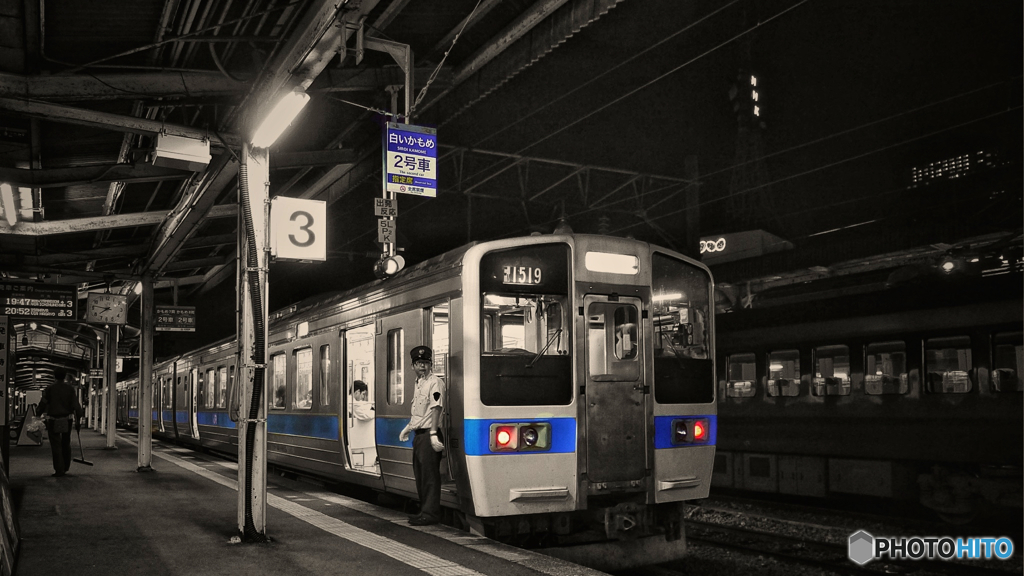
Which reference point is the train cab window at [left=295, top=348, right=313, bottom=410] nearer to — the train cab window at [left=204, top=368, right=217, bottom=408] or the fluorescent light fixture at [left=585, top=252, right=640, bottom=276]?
the fluorescent light fixture at [left=585, top=252, right=640, bottom=276]

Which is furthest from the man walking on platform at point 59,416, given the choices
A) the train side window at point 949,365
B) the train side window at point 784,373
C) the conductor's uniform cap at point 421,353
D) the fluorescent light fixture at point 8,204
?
the train side window at point 949,365

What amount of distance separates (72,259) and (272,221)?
10406 mm

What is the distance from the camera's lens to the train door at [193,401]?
18922 mm

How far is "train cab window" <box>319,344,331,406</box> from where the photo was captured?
9.71 metres

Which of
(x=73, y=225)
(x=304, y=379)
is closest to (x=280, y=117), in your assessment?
(x=304, y=379)

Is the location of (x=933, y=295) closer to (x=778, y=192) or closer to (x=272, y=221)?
(x=272, y=221)

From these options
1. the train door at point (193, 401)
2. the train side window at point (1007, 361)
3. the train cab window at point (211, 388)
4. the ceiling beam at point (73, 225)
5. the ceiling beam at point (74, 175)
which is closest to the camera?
the train side window at point (1007, 361)

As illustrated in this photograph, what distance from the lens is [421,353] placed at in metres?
6.97

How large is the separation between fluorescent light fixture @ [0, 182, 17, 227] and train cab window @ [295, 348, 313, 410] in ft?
13.8

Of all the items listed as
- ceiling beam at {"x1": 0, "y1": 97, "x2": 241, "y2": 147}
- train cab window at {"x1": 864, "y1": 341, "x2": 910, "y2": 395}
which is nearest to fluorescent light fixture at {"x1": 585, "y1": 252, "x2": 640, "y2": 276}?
ceiling beam at {"x1": 0, "y1": 97, "x2": 241, "y2": 147}

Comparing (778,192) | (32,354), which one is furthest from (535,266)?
(778,192)

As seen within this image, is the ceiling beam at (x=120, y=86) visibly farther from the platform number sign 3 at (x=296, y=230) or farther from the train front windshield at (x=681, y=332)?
the train front windshield at (x=681, y=332)

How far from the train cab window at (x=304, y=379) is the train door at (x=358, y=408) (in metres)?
0.82

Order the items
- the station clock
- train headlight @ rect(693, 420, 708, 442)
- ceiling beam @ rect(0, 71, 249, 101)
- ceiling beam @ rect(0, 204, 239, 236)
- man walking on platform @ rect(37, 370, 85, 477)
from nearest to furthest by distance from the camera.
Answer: train headlight @ rect(693, 420, 708, 442) < ceiling beam @ rect(0, 71, 249, 101) < ceiling beam @ rect(0, 204, 239, 236) < man walking on platform @ rect(37, 370, 85, 477) < the station clock
